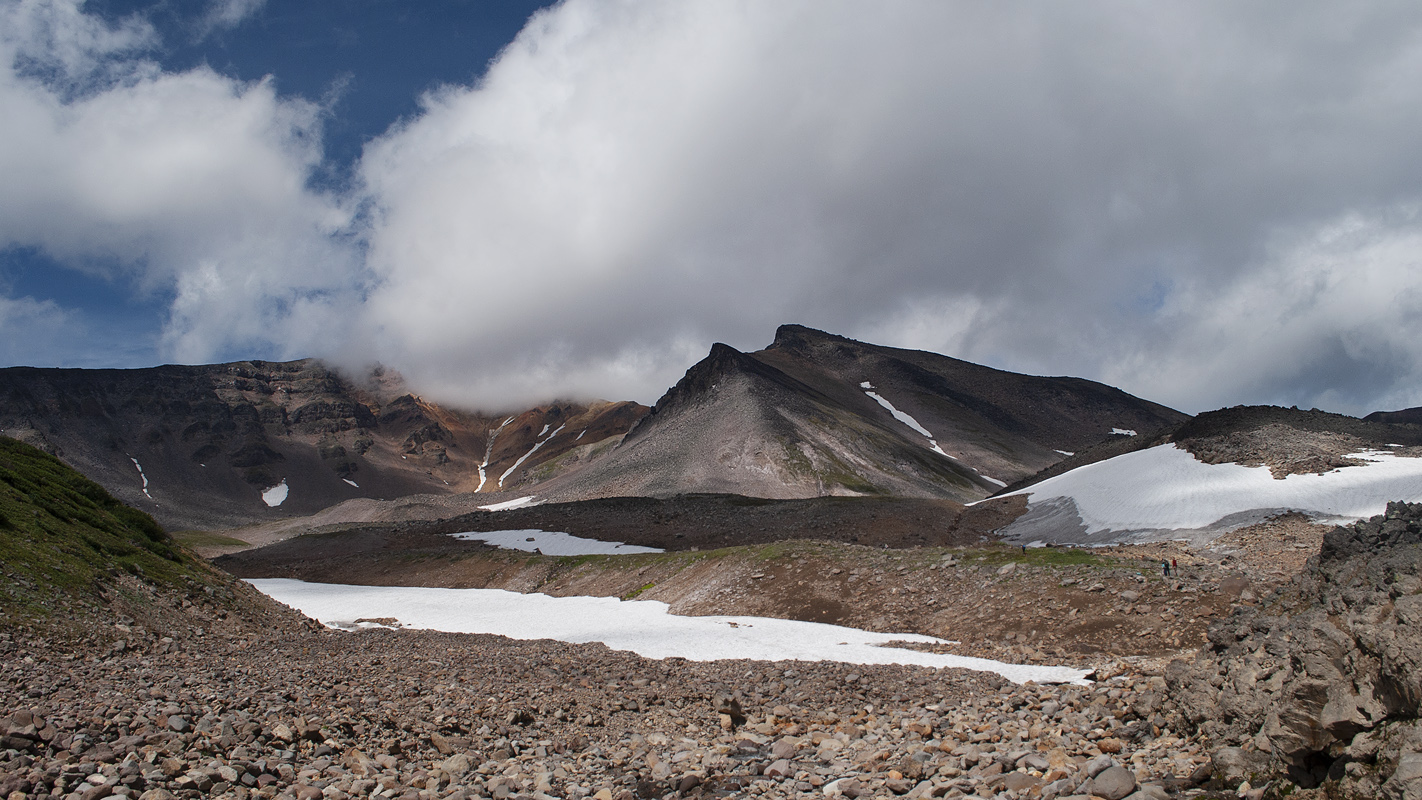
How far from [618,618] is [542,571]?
55.4 feet

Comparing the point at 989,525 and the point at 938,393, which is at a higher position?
the point at 938,393

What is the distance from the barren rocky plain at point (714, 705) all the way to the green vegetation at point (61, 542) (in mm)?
146

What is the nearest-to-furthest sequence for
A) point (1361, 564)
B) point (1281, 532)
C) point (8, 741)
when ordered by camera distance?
1. point (8, 741)
2. point (1361, 564)
3. point (1281, 532)

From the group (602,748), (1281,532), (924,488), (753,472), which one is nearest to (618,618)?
(602,748)

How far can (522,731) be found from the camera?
37.3 ft

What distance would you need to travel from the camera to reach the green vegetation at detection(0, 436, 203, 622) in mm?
14094

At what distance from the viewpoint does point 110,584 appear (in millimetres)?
16672

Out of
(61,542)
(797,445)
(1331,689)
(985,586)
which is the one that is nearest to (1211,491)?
(985,586)

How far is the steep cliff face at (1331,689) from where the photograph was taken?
5.96m

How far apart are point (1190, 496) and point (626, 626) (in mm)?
34884

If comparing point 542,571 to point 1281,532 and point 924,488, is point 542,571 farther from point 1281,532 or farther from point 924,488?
point 924,488

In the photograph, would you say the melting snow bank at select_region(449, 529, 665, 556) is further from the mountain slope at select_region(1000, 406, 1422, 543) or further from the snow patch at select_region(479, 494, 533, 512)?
the snow patch at select_region(479, 494, 533, 512)

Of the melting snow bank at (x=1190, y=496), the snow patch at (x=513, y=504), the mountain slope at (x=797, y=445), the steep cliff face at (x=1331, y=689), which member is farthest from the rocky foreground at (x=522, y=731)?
the snow patch at (x=513, y=504)

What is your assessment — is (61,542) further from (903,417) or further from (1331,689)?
(903,417)
